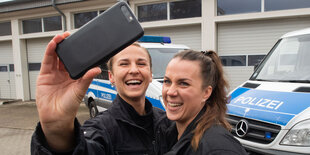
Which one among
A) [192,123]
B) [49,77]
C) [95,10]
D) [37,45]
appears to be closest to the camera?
[49,77]

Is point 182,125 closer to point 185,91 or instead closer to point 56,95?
point 185,91

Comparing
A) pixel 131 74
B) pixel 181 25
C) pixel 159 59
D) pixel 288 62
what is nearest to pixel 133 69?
pixel 131 74

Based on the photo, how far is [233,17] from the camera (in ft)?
22.6

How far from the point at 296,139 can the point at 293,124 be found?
0.46ft

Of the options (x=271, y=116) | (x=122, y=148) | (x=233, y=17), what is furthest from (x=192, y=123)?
(x=233, y=17)

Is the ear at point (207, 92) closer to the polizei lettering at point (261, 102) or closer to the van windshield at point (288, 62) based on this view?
the polizei lettering at point (261, 102)

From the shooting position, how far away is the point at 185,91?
140 centimetres

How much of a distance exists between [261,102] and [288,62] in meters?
1.13

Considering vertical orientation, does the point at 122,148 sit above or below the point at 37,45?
below

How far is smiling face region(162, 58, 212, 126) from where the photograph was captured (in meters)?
1.40

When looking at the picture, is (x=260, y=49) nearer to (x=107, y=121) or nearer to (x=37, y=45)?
(x=107, y=121)

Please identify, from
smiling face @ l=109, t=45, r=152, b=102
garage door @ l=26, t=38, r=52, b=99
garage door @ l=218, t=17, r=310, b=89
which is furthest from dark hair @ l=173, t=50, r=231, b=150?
garage door @ l=26, t=38, r=52, b=99

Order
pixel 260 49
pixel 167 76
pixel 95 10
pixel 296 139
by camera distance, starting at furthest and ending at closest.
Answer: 1. pixel 95 10
2. pixel 260 49
3. pixel 296 139
4. pixel 167 76

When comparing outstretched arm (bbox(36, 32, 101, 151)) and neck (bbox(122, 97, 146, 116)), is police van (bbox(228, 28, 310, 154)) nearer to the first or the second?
neck (bbox(122, 97, 146, 116))
